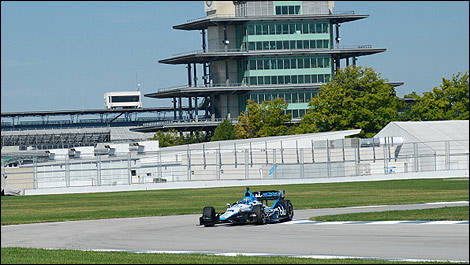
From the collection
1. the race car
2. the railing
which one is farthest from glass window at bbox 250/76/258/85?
the race car

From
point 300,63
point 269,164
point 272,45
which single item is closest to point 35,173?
point 269,164

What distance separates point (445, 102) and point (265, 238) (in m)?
94.1

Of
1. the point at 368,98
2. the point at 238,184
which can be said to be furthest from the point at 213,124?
the point at 238,184

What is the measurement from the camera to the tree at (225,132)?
432 feet

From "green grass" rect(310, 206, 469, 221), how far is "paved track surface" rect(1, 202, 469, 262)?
213 centimetres

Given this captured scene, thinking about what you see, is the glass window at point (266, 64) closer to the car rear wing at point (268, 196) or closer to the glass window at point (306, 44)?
the glass window at point (306, 44)

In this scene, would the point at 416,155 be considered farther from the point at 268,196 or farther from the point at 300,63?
the point at 300,63

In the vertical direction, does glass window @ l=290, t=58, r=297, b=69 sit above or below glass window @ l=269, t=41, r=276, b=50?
below

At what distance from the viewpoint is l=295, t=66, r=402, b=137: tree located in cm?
11700

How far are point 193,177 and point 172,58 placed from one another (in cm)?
7741

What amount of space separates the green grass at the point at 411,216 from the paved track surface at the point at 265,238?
6.99 feet

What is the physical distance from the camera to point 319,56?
15212 centimetres

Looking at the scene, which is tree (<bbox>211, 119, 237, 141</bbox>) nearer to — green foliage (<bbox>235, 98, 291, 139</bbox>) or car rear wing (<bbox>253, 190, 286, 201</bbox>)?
green foliage (<bbox>235, 98, 291, 139</bbox>)

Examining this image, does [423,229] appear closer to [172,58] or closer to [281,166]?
[281,166]
